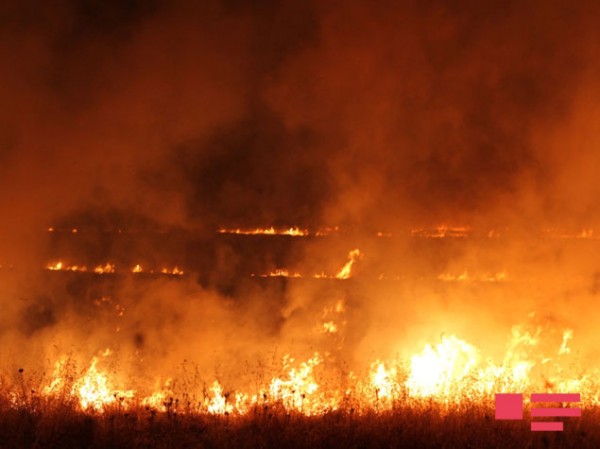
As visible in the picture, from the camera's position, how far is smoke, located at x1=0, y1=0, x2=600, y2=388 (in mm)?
7551

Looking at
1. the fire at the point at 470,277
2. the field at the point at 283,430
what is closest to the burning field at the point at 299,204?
the fire at the point at 470,277

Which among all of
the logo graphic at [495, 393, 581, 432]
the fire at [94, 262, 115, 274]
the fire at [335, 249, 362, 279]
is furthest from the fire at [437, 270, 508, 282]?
the fire at [94, 262, 115, 274]

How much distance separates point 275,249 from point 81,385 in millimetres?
2716

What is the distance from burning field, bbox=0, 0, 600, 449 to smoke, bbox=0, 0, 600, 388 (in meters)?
0.03

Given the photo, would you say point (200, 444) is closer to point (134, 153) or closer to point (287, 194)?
point (287, 194)

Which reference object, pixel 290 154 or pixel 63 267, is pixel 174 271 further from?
pixel 290 154

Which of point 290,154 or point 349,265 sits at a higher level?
point 290,154

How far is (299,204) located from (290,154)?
0.69 meters

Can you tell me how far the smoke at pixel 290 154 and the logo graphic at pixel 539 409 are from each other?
1.03 m

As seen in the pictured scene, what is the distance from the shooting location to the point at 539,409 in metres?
6.21

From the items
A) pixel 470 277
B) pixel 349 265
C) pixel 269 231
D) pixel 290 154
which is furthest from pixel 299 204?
pixel 470 277

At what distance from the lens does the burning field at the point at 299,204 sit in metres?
7.32

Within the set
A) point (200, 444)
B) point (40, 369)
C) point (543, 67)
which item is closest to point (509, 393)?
point (200, 444)

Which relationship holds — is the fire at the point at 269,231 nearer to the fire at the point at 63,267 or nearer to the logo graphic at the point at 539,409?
the fire at the point at 63,267
